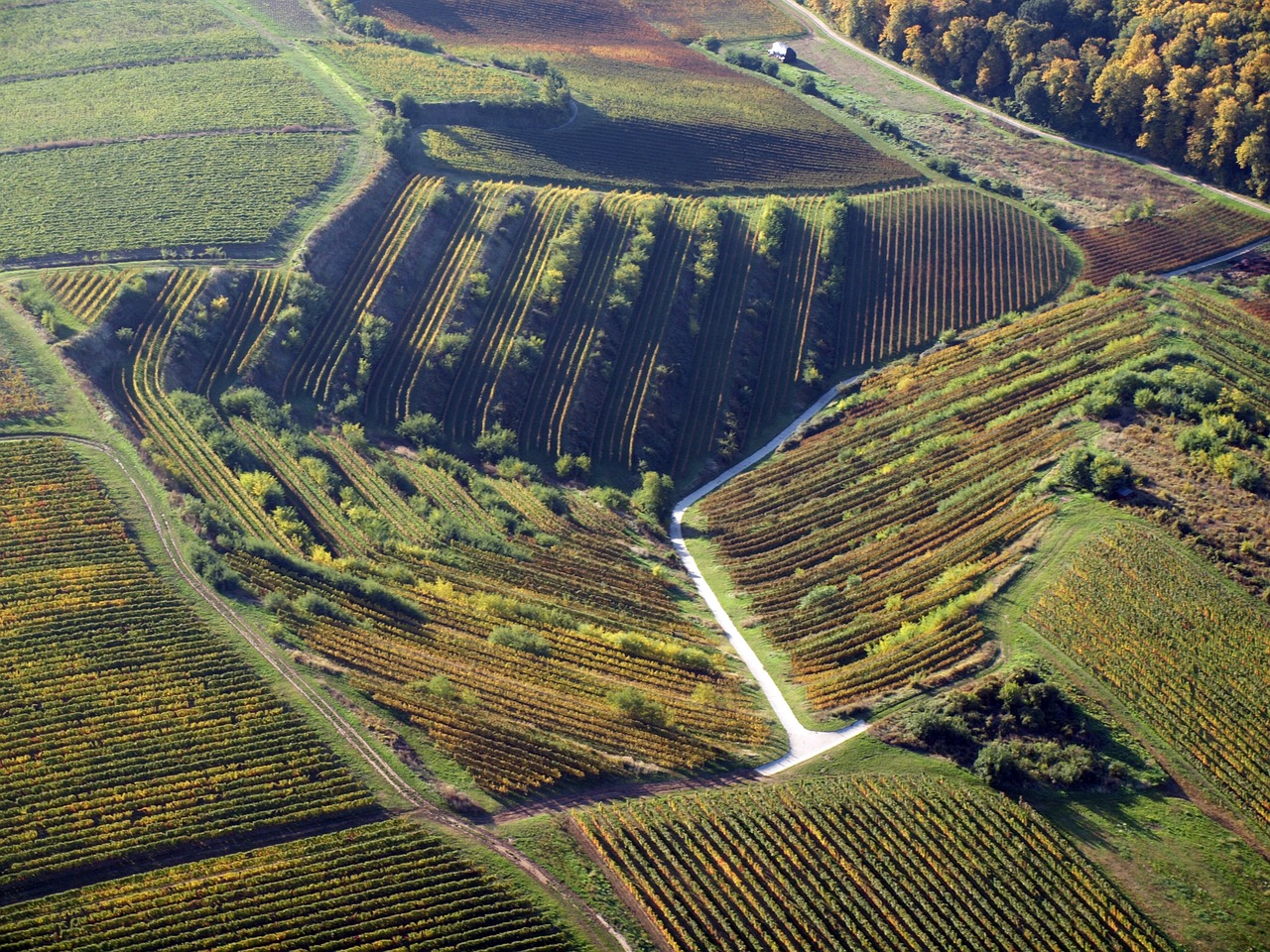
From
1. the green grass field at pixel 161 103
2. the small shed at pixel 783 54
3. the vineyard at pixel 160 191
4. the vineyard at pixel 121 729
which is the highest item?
the small shed at pixel 783 54

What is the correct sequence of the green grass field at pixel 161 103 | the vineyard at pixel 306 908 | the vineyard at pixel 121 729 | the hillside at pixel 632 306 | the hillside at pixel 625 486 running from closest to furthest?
the vineyard at pixel 306 908 < the vineyard at pixel 121 729 < the hillside at pixel 625 486 < the hillside at pixel 632 306 < the green grass field at pixel 161 103

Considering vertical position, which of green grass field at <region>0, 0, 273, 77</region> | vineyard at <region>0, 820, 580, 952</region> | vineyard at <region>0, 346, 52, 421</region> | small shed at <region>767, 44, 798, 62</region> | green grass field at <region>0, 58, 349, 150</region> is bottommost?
vineyard at <region>0, 820, 580, 952</region>

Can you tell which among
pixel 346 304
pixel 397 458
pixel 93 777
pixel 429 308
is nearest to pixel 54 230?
pixel 346 304

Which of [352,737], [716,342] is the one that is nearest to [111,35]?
[716,342]

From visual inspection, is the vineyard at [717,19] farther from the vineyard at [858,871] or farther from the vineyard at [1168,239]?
the vineyard at [858,871]

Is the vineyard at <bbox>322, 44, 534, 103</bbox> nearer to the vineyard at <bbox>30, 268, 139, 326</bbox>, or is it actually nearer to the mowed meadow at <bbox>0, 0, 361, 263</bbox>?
the mowed meadow at <bbox>0, 0, 361, 263</bbox>

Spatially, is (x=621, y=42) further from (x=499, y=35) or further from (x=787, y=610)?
(x=787, y=610)

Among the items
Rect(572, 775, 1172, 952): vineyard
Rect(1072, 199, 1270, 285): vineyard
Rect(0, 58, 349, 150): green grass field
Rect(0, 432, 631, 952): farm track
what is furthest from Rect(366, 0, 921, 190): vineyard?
Rect(572, 775, 1172, 952): vineyard

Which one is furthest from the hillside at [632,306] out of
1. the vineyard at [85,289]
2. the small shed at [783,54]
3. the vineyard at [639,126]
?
the small shed at [783,54]
